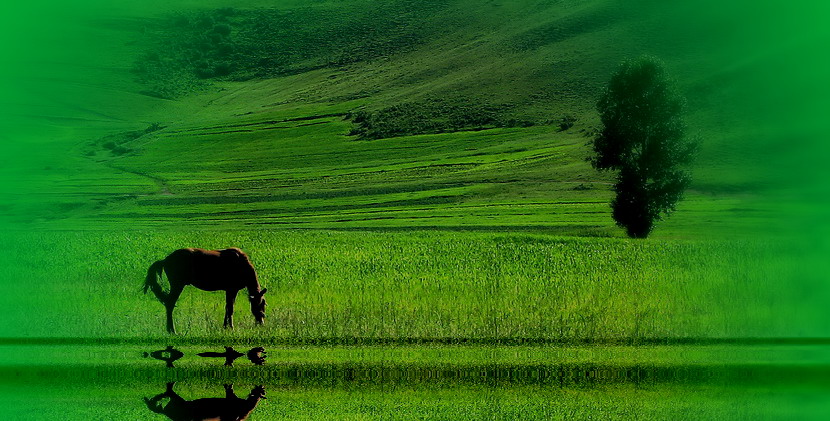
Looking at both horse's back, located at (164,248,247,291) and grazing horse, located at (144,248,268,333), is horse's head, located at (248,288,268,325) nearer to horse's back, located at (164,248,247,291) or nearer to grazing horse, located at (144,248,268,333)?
Answer: grazing horse, located at (144,248,268,333)

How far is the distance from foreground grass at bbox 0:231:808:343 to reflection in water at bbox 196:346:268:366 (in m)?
0.69

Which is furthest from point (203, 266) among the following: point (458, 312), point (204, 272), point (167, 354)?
point (458, 312)

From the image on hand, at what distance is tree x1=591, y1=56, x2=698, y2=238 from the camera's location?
6269cm

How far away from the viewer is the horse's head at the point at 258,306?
69.4 feet

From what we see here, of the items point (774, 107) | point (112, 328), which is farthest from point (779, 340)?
point (774, 107)

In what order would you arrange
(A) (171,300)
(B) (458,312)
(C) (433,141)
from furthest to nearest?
(C) (433,141) → (B) (458,312) → (A) (171,300)

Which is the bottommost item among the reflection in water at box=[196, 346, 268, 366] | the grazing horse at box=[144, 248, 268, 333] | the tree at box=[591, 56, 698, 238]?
the reflection in water at box=[196, 346, 268, 366]

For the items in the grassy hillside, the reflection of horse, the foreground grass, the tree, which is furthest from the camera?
the grassy hillside

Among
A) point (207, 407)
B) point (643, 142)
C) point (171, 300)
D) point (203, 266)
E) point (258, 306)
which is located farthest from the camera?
point (643, 142)

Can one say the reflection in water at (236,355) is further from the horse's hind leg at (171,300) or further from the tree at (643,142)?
the tree at (643,142)

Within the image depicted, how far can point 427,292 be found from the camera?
26.9 meters

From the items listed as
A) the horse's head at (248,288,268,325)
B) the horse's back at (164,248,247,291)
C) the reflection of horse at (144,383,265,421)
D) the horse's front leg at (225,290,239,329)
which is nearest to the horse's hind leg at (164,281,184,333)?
the horse's back at (164,248,247,291)

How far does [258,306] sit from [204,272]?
1.66 metres

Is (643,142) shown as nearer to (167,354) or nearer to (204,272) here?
(204,272)
